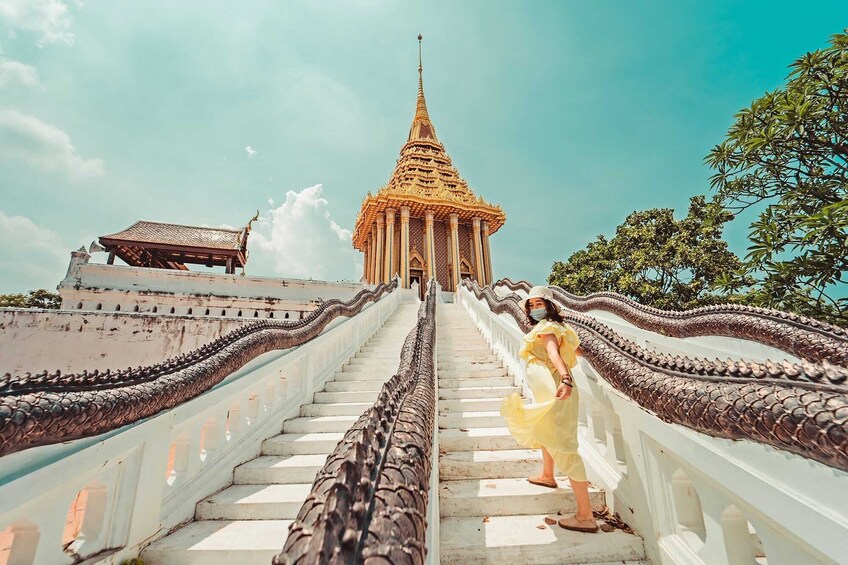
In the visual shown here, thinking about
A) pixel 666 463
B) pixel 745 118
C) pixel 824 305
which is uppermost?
pixel 745 118

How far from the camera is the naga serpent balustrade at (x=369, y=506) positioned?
80 cm

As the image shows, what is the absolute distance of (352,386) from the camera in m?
4.94

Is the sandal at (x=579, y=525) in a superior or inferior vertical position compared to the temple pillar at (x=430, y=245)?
inferior

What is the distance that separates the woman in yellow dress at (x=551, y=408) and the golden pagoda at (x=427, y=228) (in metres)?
19.5

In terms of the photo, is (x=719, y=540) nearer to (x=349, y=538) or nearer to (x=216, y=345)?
(x=349, y=538)

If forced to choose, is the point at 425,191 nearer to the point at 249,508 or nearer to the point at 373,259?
the point at 373,259

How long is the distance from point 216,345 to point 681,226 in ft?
56.0

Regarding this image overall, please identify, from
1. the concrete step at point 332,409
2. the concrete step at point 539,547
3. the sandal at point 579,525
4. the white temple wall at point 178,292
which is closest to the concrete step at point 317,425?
the concrete step at point 332,409

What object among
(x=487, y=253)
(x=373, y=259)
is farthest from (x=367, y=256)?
(x=487, y=253)

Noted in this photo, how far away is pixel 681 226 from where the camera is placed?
48.0 ft

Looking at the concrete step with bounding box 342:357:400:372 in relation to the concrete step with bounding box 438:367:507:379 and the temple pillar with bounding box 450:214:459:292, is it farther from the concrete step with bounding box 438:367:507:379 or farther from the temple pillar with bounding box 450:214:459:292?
the temple pillar with bounding box 450:214:459:292

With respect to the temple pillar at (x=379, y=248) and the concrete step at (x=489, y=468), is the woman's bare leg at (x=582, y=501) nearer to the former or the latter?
the concrete step at (x=489, y=468)

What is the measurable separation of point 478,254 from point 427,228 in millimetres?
3940

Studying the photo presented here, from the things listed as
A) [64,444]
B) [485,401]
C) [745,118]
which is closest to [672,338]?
[485,401]
